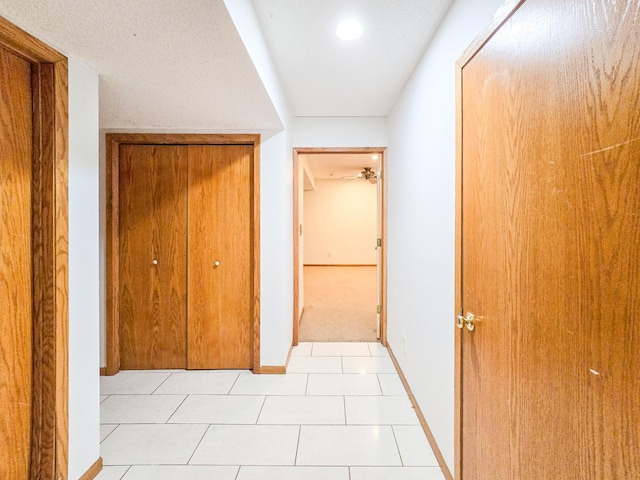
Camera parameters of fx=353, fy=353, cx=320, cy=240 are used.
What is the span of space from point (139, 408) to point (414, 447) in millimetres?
1816

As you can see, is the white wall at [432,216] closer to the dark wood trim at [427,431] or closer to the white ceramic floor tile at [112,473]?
the dark wood trim at [427,431]

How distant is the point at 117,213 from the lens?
2.96 metres

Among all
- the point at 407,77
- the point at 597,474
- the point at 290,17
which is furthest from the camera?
the point at 407,77

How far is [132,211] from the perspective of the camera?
298 cm

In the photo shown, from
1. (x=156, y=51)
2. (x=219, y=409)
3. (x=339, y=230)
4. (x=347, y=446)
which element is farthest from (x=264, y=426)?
(x=339, y=230)

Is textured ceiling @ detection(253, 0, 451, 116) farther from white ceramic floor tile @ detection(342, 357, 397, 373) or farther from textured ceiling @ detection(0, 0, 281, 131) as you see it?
white ceramic floor tile @ detection(342, 357, 397, 373)

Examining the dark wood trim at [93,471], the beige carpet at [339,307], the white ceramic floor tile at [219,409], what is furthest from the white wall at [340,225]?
the dark wood trim at [93,471]

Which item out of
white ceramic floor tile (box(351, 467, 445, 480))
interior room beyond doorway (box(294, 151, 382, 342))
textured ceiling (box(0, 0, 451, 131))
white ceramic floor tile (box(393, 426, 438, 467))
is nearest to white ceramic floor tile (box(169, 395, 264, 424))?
white ceramic floor tile (box(351, 467, 445, 480))

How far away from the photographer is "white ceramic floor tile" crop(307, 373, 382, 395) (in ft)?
8.62

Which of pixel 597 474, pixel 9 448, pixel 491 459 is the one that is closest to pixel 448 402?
pixel 491 459

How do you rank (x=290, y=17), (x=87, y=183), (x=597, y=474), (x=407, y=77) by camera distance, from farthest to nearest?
(x=407, y=77) < (x=290, y=17) < (x=87, y=183) < (x=597, y=474)

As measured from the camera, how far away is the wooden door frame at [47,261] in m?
1.46

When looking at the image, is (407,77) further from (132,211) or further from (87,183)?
(132,211)

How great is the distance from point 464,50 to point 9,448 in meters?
2.43
